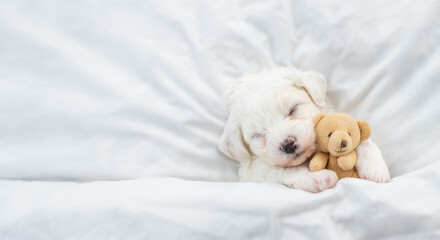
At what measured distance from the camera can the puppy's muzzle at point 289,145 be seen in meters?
1.42

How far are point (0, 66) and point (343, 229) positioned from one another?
4.99 feet

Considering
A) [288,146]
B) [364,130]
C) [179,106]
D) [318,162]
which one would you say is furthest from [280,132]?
[179,106]

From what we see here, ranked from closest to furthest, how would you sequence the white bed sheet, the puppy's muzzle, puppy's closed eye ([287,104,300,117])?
1. the white bed sheet
2. the puppy's muzzle
3. puppy's closed eye ([287,104,300,117])

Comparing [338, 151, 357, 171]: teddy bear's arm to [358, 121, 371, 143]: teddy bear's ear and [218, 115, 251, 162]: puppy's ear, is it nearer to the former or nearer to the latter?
[358, 121, 371, 143]: teddy bear's ear

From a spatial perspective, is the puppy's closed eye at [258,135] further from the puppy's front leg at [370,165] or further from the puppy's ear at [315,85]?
the puppy's front leg at [370,165]

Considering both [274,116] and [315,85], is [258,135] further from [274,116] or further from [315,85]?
[315,85]

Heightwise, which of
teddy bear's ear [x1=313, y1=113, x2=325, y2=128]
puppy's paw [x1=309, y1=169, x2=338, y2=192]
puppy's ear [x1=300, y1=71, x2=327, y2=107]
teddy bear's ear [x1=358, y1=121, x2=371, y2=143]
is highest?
puppy's ear [x1=300, y1=71, x2=327, y2=107]

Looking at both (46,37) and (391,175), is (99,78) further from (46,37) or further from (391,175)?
(391,175)

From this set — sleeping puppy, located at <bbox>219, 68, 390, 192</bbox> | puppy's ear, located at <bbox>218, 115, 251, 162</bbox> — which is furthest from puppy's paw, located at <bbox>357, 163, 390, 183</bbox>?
puppy's ear, located at <bbox>218, 115, 251, 162</bbox>

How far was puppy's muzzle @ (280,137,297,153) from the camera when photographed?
4.65ft

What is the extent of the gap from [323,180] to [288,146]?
17 centimetres

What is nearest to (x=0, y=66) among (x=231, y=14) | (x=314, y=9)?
(x=231, y=14)

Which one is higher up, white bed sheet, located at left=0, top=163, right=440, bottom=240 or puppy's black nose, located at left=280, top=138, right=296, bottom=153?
puppy's black nose, located at left=280, top=138, right=296, bottom=153

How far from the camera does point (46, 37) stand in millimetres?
1731
